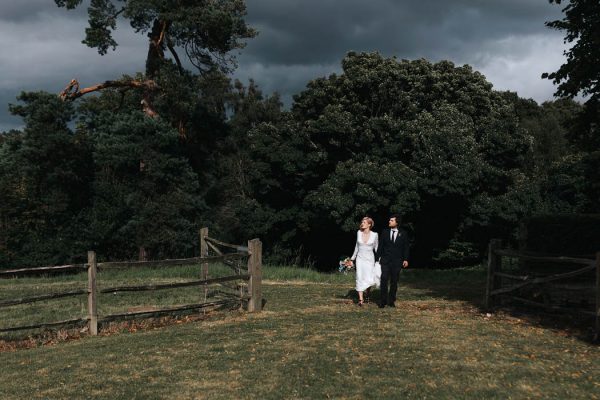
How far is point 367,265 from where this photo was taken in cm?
1282

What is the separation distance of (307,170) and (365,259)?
22.2 meters

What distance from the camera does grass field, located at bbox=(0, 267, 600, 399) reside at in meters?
6.30

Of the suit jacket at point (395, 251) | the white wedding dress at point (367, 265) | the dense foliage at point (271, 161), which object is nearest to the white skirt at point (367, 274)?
the white wedding dress at point (367, 265)

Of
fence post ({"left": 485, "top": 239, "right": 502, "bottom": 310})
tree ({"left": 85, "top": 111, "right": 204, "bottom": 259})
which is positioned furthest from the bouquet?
tree ({"left": 85, "top": 111, "right": 204, "bottom": 259})

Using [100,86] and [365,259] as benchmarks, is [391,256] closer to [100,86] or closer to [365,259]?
[365,259]

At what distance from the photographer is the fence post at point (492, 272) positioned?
40.3 feet

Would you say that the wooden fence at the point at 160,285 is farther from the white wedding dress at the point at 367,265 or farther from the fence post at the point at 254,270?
the white wedding dress at the point at 367,265

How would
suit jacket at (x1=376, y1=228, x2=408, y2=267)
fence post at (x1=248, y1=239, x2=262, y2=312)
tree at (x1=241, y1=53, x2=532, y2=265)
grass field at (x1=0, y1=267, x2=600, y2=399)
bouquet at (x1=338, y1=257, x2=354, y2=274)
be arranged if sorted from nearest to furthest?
grass field at (x1=0, y1=267, x2=600, y2=399)
fence post at (x1=248, y1=239, x2=262, y2=312)
suit jacket at (x1=376, y1=228, x2=408, y2=267)
bouquet at (x1=338, y1=257, x2=354, y2=274)
tree at (x1=241, y1=53, x2=532, y2=265)

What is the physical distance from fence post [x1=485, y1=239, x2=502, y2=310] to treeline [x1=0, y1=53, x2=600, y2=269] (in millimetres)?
16207

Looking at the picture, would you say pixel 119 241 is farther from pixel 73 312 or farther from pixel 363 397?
pixel 363 397

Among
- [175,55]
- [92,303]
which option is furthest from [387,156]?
[92,303]

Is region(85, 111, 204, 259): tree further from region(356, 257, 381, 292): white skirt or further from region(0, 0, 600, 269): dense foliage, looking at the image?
region(356, 257, 381, 292): white skirt

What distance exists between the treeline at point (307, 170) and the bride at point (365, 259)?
16079 mm

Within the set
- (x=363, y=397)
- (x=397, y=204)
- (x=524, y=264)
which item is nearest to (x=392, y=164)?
(x=397, y=204)
